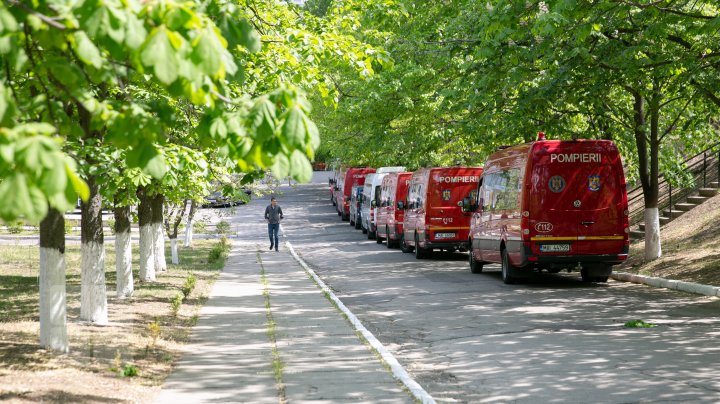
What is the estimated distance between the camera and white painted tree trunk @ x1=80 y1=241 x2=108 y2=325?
1287 centimetres

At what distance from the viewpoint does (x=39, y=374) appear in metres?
8.98

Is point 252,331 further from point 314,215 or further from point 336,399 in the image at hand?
point 314,215

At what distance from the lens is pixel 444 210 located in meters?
28.2

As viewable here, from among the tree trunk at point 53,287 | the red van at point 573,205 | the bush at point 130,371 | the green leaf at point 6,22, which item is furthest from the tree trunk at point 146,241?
the green leaf at point 6,22

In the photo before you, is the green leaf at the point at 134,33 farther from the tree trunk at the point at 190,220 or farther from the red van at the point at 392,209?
the red van at the point at 392,209

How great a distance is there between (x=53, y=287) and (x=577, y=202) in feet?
36.7

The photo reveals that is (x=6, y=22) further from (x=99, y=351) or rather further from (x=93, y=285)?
(x=93, y=285)

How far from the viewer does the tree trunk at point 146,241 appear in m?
19.8

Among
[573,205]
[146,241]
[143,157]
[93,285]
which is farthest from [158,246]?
[143,157]

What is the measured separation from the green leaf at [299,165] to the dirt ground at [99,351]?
12.5 ft

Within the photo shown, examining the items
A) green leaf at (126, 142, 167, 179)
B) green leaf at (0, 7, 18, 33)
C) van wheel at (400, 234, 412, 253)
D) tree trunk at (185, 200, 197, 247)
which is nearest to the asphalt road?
green leaf at (126, 142, 167, 179)

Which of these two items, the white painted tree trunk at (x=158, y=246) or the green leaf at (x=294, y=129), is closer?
the green leaf at (x=294, y=129)

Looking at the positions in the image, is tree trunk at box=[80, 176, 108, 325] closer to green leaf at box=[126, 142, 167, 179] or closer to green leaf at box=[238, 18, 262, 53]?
green leaf at box=[238, 18, 262, 53]

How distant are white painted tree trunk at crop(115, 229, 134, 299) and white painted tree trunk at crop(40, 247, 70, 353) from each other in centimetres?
566
